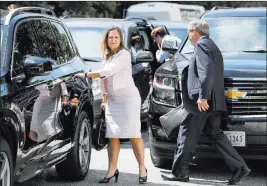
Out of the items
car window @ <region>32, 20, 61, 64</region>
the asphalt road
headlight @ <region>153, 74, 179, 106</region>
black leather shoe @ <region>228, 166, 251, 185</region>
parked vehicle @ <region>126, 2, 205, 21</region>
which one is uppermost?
car window @ <region>32, 20, 61, 64</region>

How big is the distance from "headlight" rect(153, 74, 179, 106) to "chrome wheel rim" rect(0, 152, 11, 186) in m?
2.61

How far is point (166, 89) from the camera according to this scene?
7.99 m

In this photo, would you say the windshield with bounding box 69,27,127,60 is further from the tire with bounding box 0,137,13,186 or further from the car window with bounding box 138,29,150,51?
the tire with bounding box 0,137,13,186

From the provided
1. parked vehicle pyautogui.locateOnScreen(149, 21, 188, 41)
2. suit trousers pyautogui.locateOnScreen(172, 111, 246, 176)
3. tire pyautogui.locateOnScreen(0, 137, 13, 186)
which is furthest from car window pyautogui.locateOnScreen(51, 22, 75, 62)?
parked vehicle pyautogui.locateOnScreen(149, 21, 188, 41)

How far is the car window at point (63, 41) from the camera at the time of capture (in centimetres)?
778

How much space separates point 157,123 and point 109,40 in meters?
1.03

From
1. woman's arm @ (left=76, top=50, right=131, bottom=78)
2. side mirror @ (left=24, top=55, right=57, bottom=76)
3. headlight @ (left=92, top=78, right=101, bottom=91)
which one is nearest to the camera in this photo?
side mirror @ (left=24, top=55, right=57, bottom=76)

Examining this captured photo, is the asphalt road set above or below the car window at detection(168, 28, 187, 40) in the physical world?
above

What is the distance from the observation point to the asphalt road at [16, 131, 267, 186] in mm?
7887

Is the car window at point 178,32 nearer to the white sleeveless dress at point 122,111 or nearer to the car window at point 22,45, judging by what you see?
the white sleeveless dress at point 122,111

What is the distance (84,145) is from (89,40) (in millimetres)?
3906

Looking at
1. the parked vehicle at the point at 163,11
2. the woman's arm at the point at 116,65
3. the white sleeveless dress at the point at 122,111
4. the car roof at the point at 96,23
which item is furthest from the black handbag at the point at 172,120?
the parked vehicle at the point at 163,11

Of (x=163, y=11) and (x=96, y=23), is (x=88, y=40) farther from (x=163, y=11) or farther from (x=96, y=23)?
(x=163, y=11)

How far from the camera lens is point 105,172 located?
850cm
